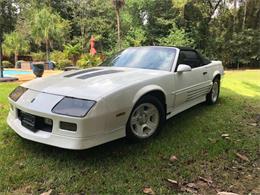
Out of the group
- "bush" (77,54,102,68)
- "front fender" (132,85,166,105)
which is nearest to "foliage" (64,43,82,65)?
"bush" (77,54,102,68)

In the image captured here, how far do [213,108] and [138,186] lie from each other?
3.19m

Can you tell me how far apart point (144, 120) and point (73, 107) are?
108 cm

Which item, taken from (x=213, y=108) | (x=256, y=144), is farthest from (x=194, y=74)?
(x=256, y=144)

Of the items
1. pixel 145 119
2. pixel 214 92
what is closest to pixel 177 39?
pixel 214 92

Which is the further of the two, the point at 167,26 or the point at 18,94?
the point at 167,26

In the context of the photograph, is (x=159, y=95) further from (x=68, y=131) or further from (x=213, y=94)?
(x=213, y=94)

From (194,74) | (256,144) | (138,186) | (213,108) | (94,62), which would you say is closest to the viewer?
(138,186)

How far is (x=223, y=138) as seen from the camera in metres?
3.85

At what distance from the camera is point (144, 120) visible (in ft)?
11.6

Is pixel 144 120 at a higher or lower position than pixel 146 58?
lower

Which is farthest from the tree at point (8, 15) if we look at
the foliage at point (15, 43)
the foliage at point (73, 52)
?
the foliage at point (73, 52)

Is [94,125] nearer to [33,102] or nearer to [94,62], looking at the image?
[33,102]

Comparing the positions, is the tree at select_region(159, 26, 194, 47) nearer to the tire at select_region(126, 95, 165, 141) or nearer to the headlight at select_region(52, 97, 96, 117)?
the tire at select_region(126, 95, 165, 141)

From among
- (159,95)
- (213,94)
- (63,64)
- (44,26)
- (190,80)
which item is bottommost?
(63,64)
